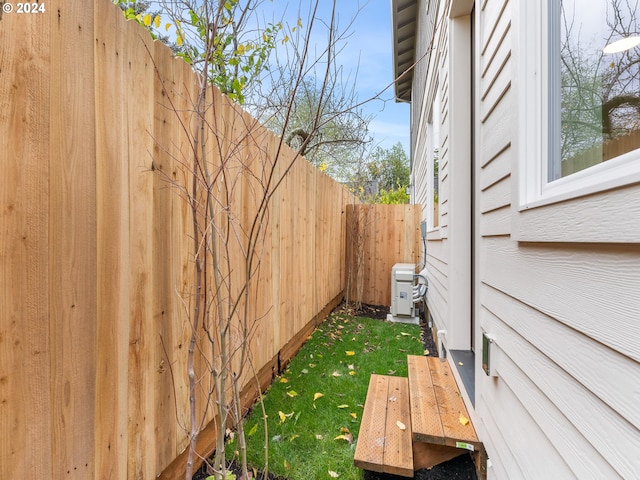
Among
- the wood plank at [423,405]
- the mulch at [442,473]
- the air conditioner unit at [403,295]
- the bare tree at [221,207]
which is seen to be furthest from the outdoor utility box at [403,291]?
the mulch at [442,473]

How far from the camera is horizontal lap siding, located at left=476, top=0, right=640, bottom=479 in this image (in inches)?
29.1

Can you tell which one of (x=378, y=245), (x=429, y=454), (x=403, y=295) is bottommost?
(x=429, y=454)

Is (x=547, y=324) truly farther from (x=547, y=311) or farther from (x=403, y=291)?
(x=403, y=291)

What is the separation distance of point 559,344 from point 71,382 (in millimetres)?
1551

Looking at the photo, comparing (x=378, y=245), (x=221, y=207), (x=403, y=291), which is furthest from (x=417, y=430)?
(x=378, y=245)

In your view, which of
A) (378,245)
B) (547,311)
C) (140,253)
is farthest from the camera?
(378,245)

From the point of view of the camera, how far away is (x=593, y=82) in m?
0.98

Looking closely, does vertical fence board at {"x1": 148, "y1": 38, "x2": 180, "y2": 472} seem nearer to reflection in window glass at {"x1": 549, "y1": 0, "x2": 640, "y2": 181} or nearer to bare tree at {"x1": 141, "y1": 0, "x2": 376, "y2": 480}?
bare tree at {"x1": 141, "y1": 0, "x2": 376, "y2": 480}

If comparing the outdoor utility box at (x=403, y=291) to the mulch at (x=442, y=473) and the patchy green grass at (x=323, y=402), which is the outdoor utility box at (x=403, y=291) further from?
the mulch at (x=442, y=473)

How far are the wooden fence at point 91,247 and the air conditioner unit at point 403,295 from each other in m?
4.02

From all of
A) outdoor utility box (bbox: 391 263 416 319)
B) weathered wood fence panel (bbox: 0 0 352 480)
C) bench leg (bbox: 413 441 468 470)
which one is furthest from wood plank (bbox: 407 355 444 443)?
outdoor utility box (bbox: 391 263 416 319)

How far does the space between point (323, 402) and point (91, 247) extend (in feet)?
7.36

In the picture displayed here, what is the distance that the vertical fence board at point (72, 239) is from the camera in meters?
1.09

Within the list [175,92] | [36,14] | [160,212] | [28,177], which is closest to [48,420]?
[28,177]
